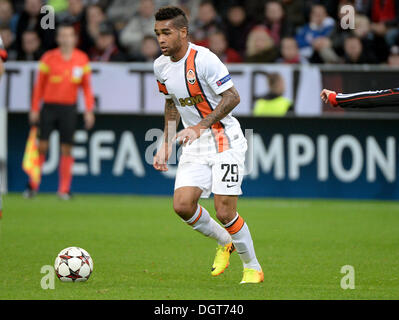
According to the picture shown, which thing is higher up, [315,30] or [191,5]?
[191,5]

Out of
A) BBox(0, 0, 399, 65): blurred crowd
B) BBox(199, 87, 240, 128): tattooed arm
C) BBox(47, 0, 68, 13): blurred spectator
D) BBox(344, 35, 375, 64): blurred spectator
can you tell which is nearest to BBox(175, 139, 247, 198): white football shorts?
BBox(199, 87, 240, 128): tattooed arm

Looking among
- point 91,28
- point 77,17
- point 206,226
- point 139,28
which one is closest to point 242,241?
point 206,226

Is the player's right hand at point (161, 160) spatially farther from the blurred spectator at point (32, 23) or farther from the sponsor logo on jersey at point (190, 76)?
the blurred spectator at point (32, 23)

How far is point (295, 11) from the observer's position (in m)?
16.3

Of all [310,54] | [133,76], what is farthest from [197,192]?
[310,54]

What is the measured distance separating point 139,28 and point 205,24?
139cm

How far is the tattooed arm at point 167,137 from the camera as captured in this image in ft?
22.4

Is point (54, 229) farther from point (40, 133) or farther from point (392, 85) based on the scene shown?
point (392, 85)

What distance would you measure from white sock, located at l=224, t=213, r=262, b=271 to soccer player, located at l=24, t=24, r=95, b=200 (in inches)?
271

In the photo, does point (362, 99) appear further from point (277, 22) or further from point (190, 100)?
point (277, 22)

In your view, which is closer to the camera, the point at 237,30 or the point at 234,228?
the point at 234,228

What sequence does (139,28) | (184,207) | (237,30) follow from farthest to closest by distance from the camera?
(139,28) < (237,30) < (184,207)

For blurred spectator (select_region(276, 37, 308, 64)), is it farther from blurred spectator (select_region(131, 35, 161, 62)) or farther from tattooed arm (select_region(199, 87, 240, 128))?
tattooed arm (select_region(199, 87, 240, 128))

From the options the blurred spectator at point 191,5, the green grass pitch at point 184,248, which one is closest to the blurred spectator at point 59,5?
the blurred spectator at point 191,5
